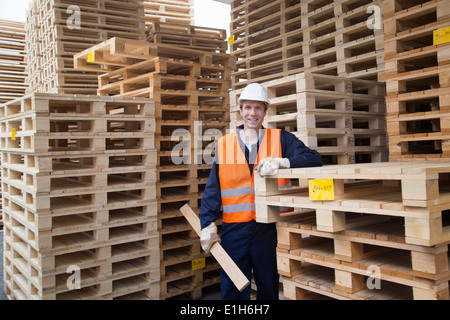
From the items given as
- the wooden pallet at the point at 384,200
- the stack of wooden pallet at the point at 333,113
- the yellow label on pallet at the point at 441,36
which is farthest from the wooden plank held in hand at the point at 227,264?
the yellow label on pallet at the point at 441,36

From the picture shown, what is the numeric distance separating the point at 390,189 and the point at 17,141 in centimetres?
502

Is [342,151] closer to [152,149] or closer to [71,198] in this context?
[152,149]

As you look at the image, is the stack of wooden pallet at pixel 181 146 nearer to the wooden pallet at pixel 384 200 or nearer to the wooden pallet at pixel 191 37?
the wooden pallet at pixel 191 37

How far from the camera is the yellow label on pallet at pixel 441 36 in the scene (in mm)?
3645

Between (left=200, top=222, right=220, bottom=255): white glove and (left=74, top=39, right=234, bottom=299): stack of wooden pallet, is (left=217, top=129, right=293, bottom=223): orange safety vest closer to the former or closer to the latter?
Result: (left=200, top=222, right=220, bottom=255): white glove

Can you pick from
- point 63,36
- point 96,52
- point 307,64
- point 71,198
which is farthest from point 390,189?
point 63,36

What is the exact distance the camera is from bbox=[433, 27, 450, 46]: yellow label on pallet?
12.0 feet

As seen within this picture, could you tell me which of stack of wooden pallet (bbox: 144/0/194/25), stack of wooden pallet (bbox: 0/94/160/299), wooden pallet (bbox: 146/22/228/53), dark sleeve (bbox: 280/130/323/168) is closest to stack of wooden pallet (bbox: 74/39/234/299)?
stack of wooden pallet (bbox: 0/94/160/299)

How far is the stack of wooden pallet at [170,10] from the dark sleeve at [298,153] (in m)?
7.09

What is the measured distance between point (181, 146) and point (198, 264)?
5.41 ft

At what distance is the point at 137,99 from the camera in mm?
5098

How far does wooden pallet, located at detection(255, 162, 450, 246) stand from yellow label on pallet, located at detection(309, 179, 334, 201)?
34 mm

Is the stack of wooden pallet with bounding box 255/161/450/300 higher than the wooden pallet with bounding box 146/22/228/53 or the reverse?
the reverse

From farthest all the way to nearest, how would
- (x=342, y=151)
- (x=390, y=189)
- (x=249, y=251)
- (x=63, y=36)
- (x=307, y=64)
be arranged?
(x=63, y=36) → (x=307, y=64) → (x=342, y=151) → (x=249, y=251) → (x=390, y=189)
